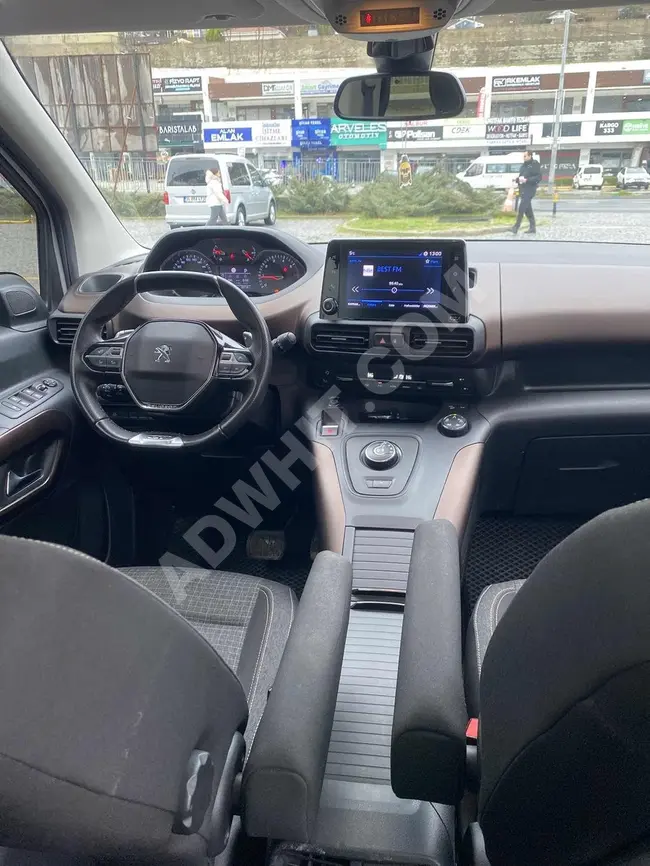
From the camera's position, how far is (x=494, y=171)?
99.5 inches

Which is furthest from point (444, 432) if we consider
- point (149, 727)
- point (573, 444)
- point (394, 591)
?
point (149, 727)

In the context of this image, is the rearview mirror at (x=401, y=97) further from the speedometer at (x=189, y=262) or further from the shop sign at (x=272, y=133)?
the speedometer at (x=189, y=262)

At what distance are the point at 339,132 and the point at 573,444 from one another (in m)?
1.48

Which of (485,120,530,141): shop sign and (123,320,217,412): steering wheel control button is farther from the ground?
(485,120,530,141): shop sign

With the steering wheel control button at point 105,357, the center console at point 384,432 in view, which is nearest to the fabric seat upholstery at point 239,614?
the center console at point 384,432

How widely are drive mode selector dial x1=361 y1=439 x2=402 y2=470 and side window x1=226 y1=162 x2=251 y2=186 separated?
1.13 m

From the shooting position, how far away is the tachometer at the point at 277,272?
2.87 metres

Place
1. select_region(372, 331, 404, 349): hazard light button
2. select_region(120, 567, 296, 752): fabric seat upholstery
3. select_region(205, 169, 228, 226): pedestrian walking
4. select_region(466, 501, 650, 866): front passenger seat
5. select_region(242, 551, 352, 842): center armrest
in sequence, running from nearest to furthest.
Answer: select_region(466, 501, 650, 866): front passenger seat, select_region(242, 551, 352, 842): center armrest, select_region(120, 567, 296, 752): fabric seat upholstery, select_region(372, 331, 404, 349): hazard light button, select_region(205, 169, 228, 226): pedestrian walking

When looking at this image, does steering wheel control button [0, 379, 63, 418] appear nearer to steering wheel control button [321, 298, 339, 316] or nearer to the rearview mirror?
steering wheel control button [321, 298, 339, 316]

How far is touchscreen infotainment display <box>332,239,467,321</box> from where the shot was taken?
8.36ft

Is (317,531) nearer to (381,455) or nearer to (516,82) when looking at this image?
(381,455)

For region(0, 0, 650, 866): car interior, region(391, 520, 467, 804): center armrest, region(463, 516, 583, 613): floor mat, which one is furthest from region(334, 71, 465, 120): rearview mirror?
region(463, 516, 583, 613): floor mat

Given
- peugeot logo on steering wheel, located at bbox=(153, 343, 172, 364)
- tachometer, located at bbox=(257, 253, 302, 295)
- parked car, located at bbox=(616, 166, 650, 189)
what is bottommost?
peugeot logo on steering wheel, located at bbox=(153, 343, 172, 364)
